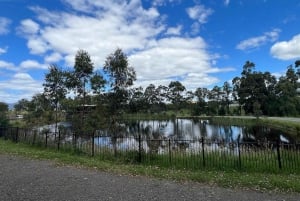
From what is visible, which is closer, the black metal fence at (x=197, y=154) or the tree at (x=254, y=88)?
the black metal fence at (x=197, y=154)

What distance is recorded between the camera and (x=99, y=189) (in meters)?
6.16

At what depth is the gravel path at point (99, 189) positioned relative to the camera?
5.58 m

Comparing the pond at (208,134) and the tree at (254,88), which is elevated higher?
the tree at (254,88)

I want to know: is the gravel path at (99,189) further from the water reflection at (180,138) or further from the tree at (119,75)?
the tree at (119,75)

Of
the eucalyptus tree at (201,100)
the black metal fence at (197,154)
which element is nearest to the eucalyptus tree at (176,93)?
the eucalyptus tree at (201,100)

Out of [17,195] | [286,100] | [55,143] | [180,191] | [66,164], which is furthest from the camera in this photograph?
[286,100]

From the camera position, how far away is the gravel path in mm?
5578

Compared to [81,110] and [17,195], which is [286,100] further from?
[17,195]

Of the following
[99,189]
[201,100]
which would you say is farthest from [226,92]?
[99,189]

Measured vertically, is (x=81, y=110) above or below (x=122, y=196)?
above

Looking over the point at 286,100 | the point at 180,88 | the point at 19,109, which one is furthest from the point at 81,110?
the point at 19,109

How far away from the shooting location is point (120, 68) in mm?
25359

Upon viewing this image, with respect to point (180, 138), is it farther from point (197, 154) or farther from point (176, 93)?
point (176, 93)

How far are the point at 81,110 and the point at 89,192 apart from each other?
1521 centimetres
